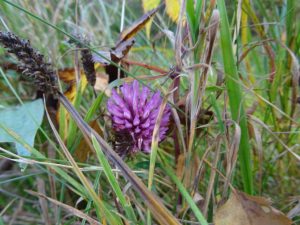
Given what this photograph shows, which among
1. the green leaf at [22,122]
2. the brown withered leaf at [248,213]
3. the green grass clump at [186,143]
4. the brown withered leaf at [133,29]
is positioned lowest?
the brown withered leaf at [248,213]

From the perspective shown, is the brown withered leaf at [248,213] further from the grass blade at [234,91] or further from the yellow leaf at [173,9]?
the yellow leaf at [173,9]

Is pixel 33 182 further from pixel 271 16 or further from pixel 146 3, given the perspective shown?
pixel 271 16

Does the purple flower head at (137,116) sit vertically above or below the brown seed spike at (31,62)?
below

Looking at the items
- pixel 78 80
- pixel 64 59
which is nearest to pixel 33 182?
pixel 78 80

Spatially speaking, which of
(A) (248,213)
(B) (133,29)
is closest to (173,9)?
(B) (133,29)

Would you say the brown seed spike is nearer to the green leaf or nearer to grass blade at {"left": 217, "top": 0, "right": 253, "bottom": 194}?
the green leaf

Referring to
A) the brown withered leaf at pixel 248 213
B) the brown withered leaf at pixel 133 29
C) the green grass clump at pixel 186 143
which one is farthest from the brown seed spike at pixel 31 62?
the brown withered leaf at pixel 248 213
